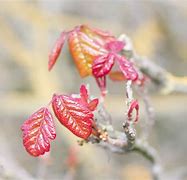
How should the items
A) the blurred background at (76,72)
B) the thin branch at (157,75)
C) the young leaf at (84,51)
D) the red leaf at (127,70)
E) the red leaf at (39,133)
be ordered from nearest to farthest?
the red leaf at (39,133) < the red leaf at (127,70) < the young leaf at (84,51) < the thin branch at (157,75) < the blurred background at (76,72)

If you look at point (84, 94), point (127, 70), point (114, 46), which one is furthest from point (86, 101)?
point (114, 46)

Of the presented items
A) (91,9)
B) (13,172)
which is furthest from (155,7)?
(13,172)

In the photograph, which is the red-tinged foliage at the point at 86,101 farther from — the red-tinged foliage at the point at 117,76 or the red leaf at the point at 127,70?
the red-tinged foliage at the point at 117,76

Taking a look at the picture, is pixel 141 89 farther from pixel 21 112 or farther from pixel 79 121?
pixel 21 112

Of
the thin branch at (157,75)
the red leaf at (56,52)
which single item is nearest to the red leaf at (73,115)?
the red leaf at (56,52)

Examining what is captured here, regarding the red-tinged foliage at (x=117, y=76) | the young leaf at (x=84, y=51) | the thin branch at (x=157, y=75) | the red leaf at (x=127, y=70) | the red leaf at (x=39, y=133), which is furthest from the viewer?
the thin branch at (x=157, y=75)

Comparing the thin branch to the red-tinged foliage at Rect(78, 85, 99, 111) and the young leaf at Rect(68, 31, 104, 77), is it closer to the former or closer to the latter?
the young leaf at Rect(68, 31, 104, 77)

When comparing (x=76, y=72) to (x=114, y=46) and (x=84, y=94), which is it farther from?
(x=84, y=94)
